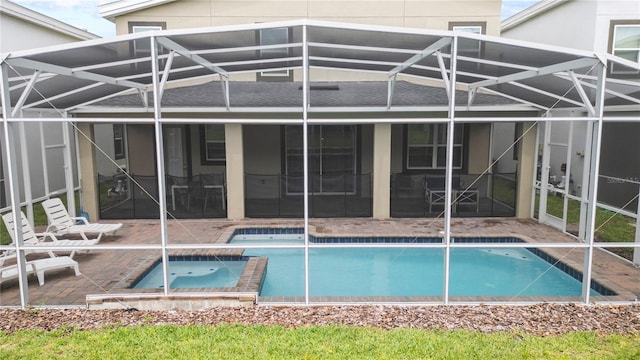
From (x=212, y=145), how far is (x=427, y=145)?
288 inches

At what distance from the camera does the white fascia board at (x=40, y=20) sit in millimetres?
13863

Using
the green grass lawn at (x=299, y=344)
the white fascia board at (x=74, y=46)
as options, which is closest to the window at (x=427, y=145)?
the green grass lawn at (x=299, y=344)

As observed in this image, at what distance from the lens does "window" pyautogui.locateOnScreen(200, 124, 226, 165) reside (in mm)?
14453

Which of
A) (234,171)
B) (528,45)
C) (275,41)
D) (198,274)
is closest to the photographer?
(528,45)

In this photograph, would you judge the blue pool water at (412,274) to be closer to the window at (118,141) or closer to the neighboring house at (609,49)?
the neighboring house at (609,49)

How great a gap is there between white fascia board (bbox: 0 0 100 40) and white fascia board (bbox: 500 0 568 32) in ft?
61.1

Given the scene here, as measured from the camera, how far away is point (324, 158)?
14.7 m

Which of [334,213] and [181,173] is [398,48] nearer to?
[334,213]

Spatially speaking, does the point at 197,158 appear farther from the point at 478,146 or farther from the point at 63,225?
the point at 478,146

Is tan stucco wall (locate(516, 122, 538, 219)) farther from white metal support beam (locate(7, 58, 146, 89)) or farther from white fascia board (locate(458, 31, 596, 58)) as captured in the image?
white metal support beam (locate(7, 58, 146, 89))

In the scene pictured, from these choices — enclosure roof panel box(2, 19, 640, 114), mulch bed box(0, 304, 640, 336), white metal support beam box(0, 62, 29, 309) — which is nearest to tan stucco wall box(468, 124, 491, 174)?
enclosure roof panel box(2, 19, 640, 114)

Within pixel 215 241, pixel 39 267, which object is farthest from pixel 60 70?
pixel 215 241

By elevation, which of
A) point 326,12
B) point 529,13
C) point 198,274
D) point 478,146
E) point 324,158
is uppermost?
point 529,13

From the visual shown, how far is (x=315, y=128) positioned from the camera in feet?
48.2
